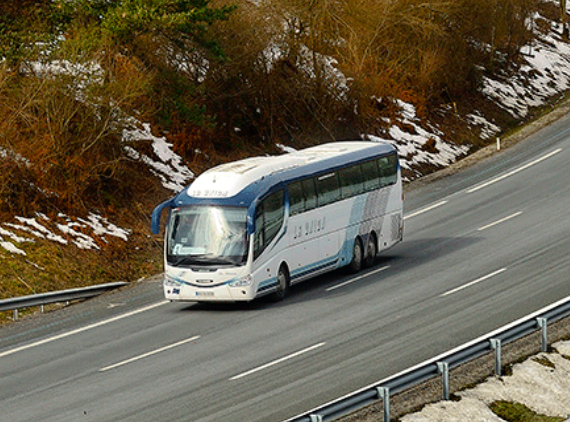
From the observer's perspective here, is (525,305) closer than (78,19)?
Yes

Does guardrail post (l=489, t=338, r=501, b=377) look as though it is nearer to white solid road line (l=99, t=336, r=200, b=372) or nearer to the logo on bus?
white solid road line (l=99, t=336, r=200, b=372)

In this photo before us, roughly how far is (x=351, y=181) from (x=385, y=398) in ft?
43.1

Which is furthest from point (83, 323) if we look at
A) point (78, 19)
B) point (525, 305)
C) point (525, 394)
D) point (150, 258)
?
point (78, 19)

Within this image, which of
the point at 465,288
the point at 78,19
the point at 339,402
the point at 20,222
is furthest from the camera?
the point at 78,19

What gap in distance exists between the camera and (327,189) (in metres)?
27.2

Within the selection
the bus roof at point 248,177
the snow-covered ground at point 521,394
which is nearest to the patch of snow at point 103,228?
the bus roof at point 248,177

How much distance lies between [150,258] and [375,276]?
6747mm

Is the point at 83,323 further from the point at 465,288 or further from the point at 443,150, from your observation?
the point at 443,150

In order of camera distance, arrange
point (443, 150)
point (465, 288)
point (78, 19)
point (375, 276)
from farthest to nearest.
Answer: point (443, 150) < point (78, 19) < point (375, 276) < point (465, 288)

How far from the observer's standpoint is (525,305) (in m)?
23.3

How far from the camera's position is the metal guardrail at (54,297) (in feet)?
82.2

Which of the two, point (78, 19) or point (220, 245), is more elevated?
point (78, 19)

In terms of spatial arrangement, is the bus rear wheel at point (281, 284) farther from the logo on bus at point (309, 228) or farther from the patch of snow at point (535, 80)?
the patch of snow at point (535, 80)

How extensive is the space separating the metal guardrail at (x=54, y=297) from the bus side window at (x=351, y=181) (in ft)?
19.4
